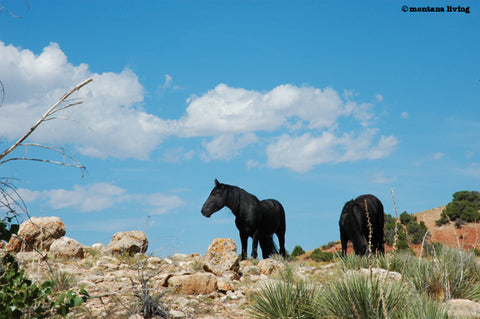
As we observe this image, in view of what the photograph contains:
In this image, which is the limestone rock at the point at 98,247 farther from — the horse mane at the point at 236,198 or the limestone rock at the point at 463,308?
the limestone rock at the point at 463,308

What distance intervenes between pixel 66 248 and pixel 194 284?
541 cm

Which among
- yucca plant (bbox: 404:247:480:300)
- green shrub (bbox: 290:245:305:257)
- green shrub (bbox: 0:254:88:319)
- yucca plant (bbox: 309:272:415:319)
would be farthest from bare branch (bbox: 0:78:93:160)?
green shrub (bbox: 290:245:305:257)

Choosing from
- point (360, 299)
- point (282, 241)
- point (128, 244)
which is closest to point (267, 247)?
point (282, 241)

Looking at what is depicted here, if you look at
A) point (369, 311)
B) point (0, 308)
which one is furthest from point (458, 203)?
point (0, 308)

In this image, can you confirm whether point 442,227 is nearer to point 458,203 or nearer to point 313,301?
point 458,203

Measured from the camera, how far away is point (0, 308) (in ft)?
15.5

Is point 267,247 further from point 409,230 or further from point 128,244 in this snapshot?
point 409,230

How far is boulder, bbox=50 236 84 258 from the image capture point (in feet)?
38.8

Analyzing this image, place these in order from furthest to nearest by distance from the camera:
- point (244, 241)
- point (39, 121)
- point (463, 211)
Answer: point (463, 211), point (244, 241), point (39, 121)

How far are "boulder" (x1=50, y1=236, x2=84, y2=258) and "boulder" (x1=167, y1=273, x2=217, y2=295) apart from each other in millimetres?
4914

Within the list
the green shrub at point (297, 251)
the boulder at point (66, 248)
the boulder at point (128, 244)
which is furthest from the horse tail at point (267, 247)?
the green shrub at point (297, 251)

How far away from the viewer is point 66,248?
11906mm

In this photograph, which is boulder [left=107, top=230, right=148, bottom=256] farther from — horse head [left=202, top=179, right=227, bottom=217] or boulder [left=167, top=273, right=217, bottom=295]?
boulder [left=167, top=273, right=217, bottom=295]

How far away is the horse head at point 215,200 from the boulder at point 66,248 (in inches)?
151
